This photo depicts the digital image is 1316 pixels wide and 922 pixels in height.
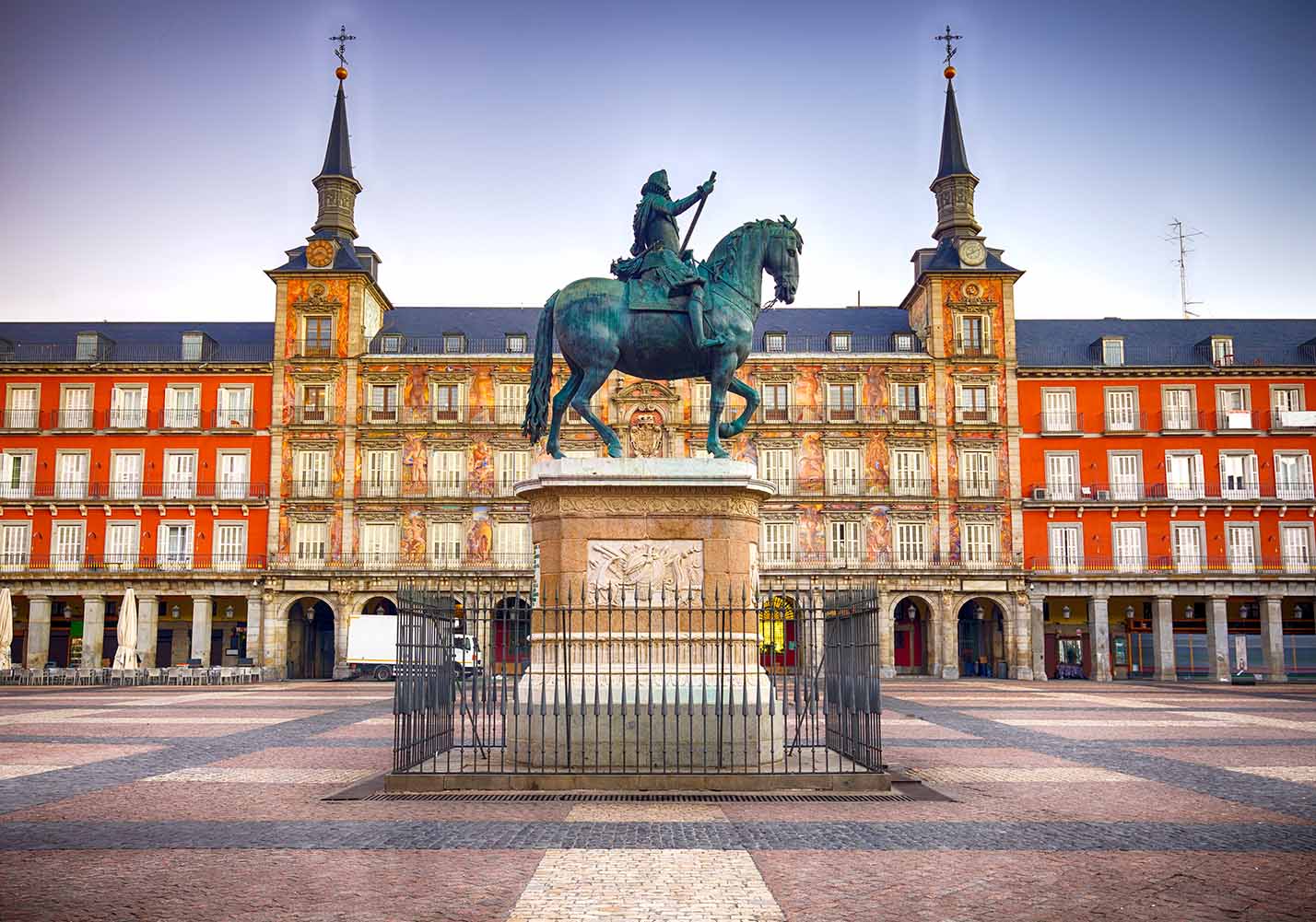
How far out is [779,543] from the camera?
47.4 m

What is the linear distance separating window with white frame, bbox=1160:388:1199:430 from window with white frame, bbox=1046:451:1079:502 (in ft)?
14.2

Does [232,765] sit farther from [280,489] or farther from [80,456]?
[80,456]

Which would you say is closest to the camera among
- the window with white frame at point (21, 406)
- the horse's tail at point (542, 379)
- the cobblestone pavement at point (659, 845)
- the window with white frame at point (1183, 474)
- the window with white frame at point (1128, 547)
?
the cobblestone pavement at point (659, 845)

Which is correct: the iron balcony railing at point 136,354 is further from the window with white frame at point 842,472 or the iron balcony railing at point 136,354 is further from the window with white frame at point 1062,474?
the window with white frame at point 1062,474

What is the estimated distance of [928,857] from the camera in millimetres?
7738

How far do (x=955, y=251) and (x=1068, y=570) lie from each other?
15.2m

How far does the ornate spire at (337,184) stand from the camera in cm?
5147

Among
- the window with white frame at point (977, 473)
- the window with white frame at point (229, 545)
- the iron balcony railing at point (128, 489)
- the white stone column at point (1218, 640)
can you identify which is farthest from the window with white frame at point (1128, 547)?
the window with white frame at point (229, 545)

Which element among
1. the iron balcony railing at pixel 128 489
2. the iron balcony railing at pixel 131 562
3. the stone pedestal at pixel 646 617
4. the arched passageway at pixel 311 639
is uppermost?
the iron balcony railing at pixel 128 489

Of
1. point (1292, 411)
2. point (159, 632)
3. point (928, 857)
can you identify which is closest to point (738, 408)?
point (1292, 411)

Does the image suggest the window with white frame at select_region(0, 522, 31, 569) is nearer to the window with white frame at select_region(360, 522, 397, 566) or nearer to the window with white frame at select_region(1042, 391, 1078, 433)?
the window with white frame at select_region(360, 522, 397, 566)

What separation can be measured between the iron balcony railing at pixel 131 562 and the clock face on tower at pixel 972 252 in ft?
112

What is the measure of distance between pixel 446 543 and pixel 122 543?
1446cm

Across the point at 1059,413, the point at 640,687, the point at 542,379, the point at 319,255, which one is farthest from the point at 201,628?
the point at 640,687
